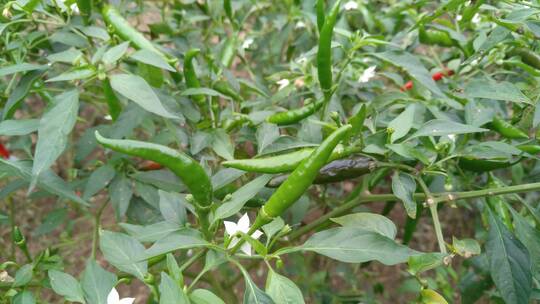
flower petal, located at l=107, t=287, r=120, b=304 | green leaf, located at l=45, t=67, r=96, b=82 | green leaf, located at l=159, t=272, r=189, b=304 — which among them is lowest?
flower petal, located at l=107, t=287, r=120, b=304

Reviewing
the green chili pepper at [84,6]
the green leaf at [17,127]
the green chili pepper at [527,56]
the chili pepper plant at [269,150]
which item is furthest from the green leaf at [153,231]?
the green chili pepper at [527,56]

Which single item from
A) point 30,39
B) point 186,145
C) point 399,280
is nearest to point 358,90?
point 186,145

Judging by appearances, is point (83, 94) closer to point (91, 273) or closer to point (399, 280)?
point (91, 273)

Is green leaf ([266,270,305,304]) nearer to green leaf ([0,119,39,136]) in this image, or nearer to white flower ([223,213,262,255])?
white flower ([223,213,262,255])

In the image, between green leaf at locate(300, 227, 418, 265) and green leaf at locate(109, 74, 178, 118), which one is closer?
green leaf at locate(300, 227, 418, 265)

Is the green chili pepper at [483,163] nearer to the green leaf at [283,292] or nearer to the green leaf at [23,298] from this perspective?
the green leaf at [283,292]

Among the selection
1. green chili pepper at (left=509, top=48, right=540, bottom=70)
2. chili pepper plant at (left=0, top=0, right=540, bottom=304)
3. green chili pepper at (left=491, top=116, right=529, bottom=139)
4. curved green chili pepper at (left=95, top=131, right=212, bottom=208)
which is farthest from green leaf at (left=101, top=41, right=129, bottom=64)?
green chili pepper at (left=509, top=48, right=540, bottom=70)
